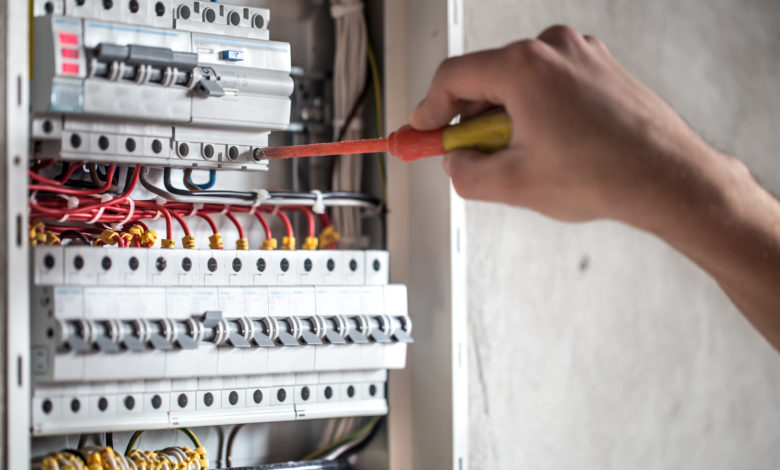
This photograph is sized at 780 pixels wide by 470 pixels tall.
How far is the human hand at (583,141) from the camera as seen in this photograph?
0.67 meters

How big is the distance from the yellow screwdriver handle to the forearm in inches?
5.9

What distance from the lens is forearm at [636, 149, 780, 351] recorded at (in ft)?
2.30

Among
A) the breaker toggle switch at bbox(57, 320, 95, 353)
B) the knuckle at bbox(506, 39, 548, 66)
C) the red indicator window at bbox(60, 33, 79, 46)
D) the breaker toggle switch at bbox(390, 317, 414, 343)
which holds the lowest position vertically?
the breaker toggle switch at bbox(390, 317, 414, 343)

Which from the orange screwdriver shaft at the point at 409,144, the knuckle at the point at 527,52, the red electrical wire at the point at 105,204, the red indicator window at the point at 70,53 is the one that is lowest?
the red electrical wire at the point at 105,204

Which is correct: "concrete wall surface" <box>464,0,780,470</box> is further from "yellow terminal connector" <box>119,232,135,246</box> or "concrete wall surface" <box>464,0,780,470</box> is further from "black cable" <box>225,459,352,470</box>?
"yellow terminal connector" <box>119,232,135,246</box>

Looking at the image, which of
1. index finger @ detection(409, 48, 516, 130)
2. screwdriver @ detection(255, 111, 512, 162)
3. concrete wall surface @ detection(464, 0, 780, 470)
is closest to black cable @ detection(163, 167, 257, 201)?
screwdriver @ detection(255, 111, 512, 162)

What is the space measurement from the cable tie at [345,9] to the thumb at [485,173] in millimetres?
896

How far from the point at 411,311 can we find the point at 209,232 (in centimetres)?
41

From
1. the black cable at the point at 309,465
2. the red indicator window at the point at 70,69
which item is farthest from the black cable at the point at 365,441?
the red indicator window at the point at 70,69

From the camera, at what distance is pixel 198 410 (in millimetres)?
1268

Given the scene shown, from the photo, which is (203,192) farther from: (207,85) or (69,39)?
(69,39)

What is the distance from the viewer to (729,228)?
73 cm

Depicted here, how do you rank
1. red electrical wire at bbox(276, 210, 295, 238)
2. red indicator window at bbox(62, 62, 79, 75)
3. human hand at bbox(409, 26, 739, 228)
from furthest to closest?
red electrical wire at bbox(276, 210, 295, 238), red indicator window at bbox(62, 62, 79, 75), human hand at bbox(409, 26, 739, 228)

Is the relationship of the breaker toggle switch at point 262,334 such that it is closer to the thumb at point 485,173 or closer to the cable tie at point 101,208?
the cable tie at point 101,208
